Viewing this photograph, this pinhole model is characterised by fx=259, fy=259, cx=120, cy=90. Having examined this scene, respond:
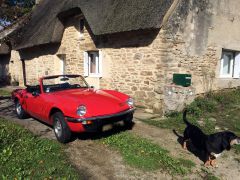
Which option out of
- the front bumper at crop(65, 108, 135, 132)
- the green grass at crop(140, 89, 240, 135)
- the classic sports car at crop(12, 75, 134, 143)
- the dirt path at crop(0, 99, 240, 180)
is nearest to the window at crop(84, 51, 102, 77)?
the classic sports car at crop(12, 75, 134, 143)

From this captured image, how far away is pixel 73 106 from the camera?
5.22 meters

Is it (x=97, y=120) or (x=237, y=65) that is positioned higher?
(x=237, y=65)

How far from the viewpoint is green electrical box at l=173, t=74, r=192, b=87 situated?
8399 mm

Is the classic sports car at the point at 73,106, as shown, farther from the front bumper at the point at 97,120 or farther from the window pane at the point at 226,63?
the window pane at the point at 226,63

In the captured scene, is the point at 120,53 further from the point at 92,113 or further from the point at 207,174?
the point at 207,174

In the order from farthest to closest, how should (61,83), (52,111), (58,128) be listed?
(61,83) < (52,111) < (58,128)

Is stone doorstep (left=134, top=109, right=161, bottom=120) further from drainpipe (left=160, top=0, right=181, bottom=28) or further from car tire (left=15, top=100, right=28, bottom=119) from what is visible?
car tire (left=15, top=100, right=28, bottom=119)

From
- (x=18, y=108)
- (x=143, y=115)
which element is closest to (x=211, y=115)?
(x=143, y=115)

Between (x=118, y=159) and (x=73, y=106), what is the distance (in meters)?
1.38

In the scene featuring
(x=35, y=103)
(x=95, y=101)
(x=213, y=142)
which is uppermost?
(x=95, y=101)

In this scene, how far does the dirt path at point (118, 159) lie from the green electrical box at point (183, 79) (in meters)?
2.33

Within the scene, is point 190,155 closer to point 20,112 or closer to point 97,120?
point 97,120

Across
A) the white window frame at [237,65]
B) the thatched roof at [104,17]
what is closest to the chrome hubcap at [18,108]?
the thatched roof at [104,17]

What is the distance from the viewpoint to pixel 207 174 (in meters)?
4.46
